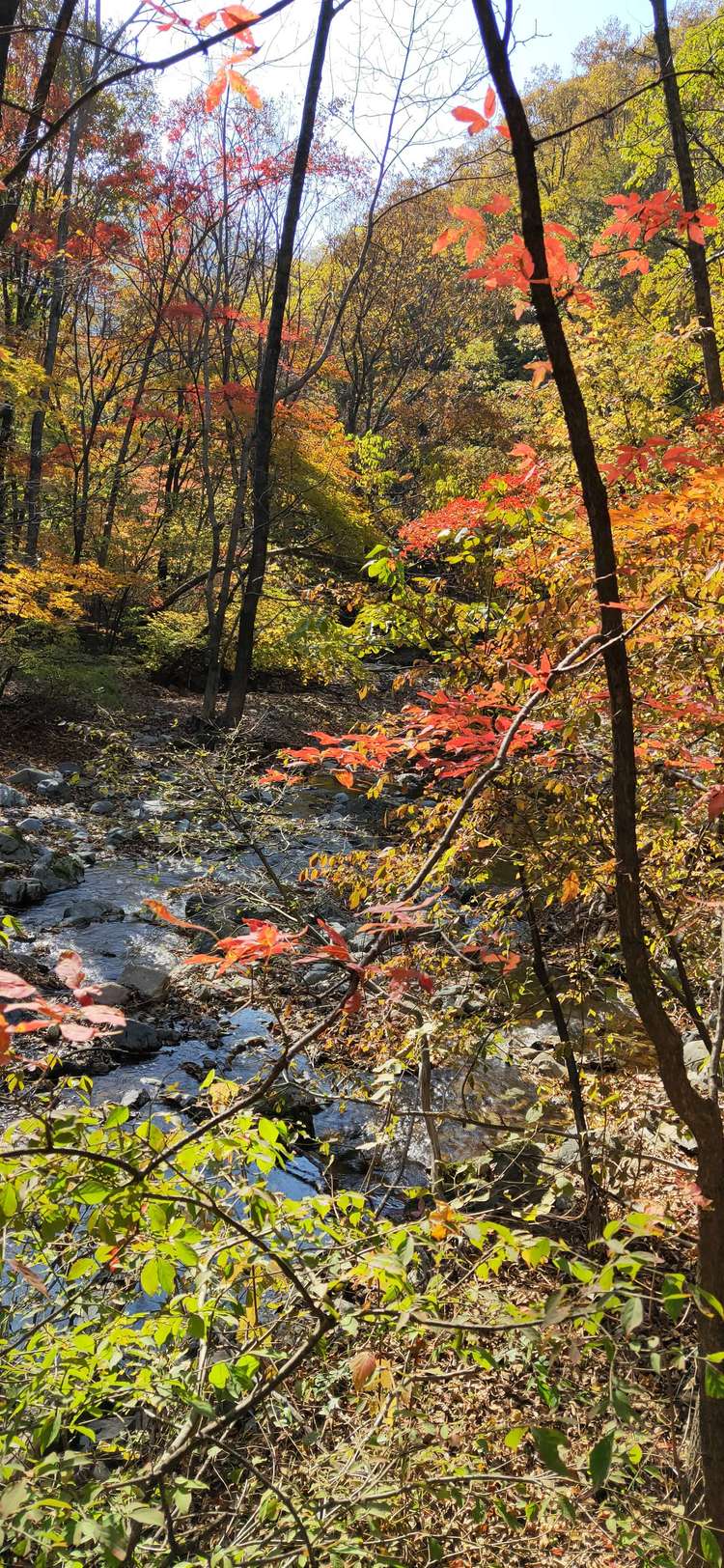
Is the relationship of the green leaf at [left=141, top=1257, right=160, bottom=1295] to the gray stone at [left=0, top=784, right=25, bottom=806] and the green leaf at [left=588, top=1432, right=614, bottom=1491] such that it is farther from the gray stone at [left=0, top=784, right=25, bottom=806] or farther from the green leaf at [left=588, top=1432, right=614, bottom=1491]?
the gray stone at [left=0, top=784, right=25, bottom=806]

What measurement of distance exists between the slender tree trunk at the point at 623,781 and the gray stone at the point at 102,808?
7329 millimetres

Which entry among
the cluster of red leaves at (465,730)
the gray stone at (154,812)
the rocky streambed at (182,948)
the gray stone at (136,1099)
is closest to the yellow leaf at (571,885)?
the cluster of red leaves at (465,730)

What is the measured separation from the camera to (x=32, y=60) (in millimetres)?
12250

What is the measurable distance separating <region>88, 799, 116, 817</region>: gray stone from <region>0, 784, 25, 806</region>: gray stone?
25.9 inches

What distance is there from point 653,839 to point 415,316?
20.1 m

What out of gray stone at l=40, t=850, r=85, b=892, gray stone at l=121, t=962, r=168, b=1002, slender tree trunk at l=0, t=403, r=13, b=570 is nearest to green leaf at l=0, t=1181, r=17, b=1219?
gray stone at l=121, t=962, r=168, b=1002

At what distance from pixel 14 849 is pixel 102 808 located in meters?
1.52

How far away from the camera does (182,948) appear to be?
6230 mm

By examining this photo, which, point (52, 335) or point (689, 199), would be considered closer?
point (689, 199)

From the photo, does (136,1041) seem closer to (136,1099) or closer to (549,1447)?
(136,1099)

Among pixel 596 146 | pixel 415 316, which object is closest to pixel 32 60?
pixel 415 316

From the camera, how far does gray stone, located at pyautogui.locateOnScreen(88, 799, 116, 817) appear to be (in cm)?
834

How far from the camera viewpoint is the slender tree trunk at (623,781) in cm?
114

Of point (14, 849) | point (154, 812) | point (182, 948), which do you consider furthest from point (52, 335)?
point (182, 948)
